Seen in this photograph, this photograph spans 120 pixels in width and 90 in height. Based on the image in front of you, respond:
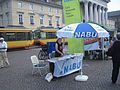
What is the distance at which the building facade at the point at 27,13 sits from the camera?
2248 inches

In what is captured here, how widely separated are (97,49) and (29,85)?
972 centimetres

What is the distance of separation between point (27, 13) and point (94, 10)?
43670mm

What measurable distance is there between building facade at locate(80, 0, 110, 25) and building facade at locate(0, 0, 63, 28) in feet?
64.9

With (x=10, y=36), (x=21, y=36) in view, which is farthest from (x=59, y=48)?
(x=21, y=36)

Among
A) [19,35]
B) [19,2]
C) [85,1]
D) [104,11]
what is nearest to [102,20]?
[104,11]

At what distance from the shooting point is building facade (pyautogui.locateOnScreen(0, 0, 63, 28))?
5709 centimetres

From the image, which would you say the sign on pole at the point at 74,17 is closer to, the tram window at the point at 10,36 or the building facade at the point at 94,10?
the tram window at the point at 10,36

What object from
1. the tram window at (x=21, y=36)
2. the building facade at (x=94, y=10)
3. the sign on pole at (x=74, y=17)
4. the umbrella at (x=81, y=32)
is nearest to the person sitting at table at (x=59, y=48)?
the umbrella at (x=81, y=32)

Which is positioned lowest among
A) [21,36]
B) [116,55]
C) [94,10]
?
[116,55]

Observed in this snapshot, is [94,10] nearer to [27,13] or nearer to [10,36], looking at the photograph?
[27,13]

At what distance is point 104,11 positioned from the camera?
10912 centimetres

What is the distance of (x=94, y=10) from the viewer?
321 ft

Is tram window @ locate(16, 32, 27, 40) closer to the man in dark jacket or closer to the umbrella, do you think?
the umbrella

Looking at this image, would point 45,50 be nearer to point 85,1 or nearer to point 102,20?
point 85,1
